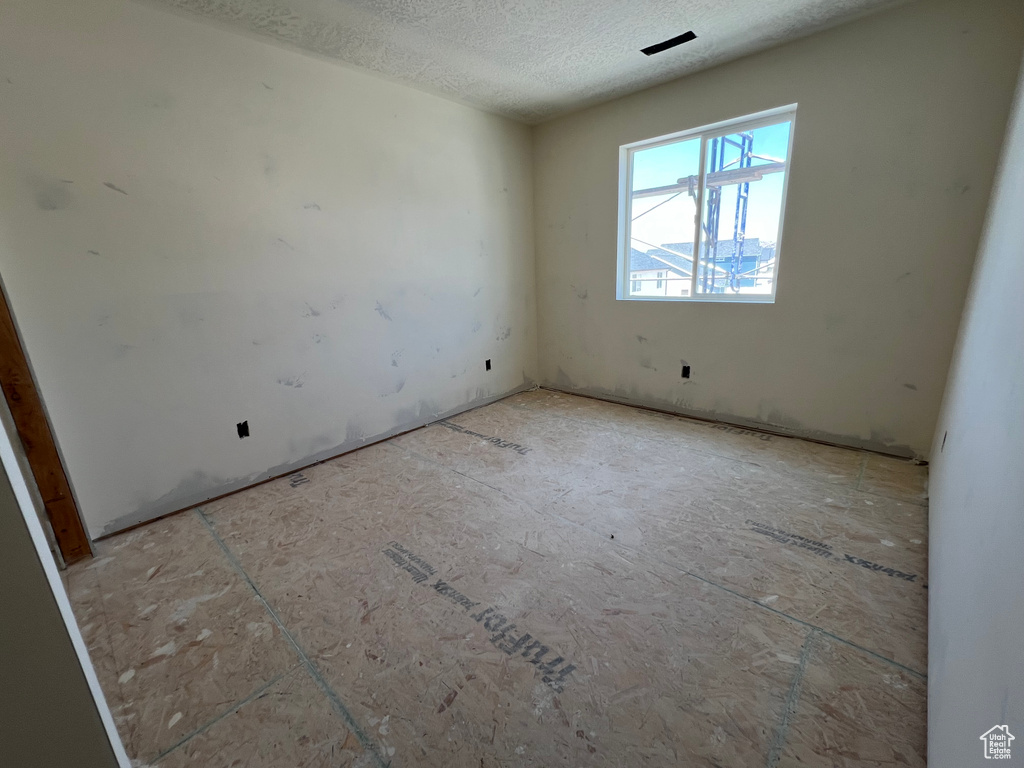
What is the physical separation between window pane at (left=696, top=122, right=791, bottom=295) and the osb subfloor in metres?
1.51

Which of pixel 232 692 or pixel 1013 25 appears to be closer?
pixel 232 692

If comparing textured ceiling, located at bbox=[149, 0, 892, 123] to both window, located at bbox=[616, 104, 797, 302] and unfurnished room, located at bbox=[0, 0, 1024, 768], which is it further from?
window, located at bbox=[616, 104, 797, 302]

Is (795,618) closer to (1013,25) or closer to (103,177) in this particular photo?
(1013,25)

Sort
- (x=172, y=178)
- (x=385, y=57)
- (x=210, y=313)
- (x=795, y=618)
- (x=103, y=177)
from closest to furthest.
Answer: (x=795, y=618), (x=103, y=177), (x=172, y=178), (x=210, y=313), (x=385, y=57)

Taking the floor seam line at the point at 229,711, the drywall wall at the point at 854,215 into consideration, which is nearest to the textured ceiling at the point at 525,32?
the drywall wall at the point at 854,215

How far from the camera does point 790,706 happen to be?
1.30 metres

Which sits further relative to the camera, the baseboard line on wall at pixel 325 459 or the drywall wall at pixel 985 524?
the baseboard line on wall at pixel 325 459

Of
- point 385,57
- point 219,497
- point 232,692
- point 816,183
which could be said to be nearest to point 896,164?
point 816,183

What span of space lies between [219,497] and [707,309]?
3.66 meters

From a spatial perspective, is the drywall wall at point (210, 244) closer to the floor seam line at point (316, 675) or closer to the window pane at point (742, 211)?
the floor seam line at point (316, 675)

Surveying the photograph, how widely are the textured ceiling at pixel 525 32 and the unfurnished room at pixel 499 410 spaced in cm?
3

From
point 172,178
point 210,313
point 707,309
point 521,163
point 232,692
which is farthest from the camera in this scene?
point 521,163

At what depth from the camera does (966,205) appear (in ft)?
7.82

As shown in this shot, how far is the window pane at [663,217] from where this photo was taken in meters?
3.45
